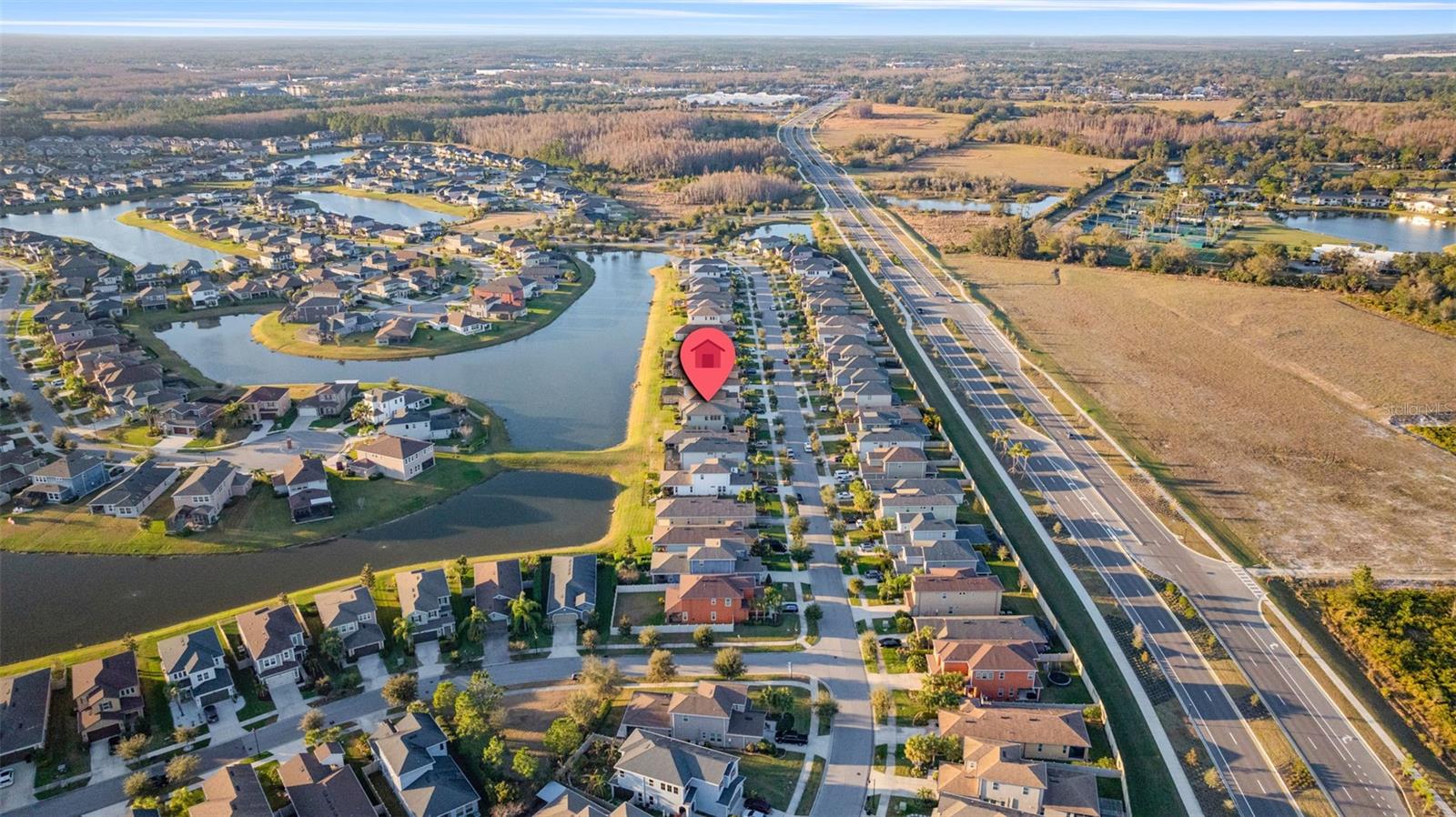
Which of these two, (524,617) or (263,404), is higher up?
(263,404)

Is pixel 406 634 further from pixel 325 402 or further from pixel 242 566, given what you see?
pixel 325 402

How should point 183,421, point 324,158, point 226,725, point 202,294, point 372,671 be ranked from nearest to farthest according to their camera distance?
point 226,725 < point 372,671 < point 183,421 < point 202,294 < point 324,158

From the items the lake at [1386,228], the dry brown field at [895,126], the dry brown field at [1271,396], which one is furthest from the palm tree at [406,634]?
the dry brown field at [895,126]

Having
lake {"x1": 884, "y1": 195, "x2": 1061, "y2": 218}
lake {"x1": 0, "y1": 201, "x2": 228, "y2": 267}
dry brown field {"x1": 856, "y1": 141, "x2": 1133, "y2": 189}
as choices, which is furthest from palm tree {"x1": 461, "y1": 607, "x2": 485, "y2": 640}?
dry brown field {"x1": 856, "y1": 141, "x2": 1133, "y2": 189}

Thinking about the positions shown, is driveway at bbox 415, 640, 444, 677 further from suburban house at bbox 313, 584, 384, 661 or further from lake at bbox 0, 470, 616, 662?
lake at bbox 0, 470, 616, 662

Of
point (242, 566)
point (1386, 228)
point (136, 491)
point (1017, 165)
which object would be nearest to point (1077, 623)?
point (242, 566)

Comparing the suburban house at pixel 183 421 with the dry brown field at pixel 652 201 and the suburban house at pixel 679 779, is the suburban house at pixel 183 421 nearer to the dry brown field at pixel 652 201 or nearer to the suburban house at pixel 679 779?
the suburban house at pixel 679 779

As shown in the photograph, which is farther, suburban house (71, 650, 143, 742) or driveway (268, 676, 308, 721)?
driveway (268, 676, 308, 721)
